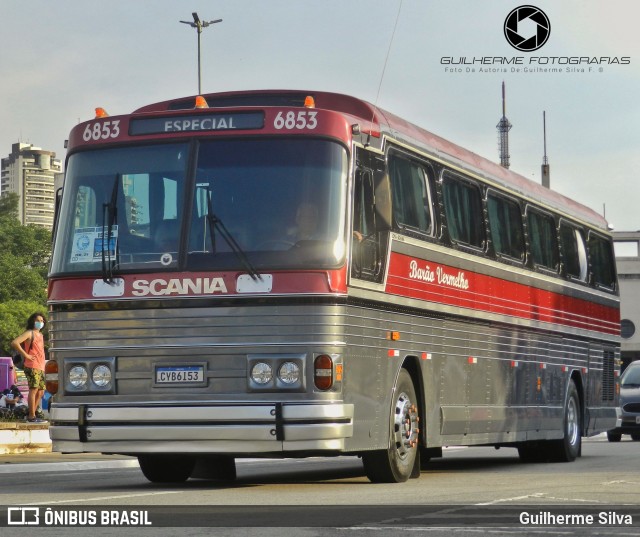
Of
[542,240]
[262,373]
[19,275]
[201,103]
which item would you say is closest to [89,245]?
[201,103]

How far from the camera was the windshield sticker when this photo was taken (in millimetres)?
13648

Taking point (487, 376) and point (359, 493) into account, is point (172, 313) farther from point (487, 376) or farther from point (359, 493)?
point (487, 376)

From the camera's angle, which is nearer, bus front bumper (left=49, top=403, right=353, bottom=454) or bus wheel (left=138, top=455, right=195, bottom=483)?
bus front bumper (left=49, top=403, right=353, bottom=454)

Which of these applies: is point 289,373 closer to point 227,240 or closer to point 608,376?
point 227,240

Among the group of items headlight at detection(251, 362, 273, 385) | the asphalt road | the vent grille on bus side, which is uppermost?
the vent grille on bus side

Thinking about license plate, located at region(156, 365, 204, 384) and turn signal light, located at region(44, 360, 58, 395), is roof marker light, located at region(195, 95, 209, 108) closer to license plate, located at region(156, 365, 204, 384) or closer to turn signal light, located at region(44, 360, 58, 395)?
license plate, located at region(156, 365, 204, 384)

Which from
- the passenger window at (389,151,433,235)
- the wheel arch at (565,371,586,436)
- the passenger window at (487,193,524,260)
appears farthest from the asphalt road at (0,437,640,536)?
the wheel arch at (565,371,586,436)

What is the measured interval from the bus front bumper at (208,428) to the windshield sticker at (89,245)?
4.32 feet

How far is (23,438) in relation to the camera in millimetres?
23578

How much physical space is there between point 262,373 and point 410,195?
3.02 metres

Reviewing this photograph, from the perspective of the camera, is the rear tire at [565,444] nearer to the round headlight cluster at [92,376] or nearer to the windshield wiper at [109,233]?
the round headlight cluster at [92,376]

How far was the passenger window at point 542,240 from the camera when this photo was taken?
65.6ft

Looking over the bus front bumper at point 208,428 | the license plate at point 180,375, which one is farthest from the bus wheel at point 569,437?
the license plate at point 180,375

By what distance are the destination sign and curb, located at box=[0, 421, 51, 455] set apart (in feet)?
33.8
